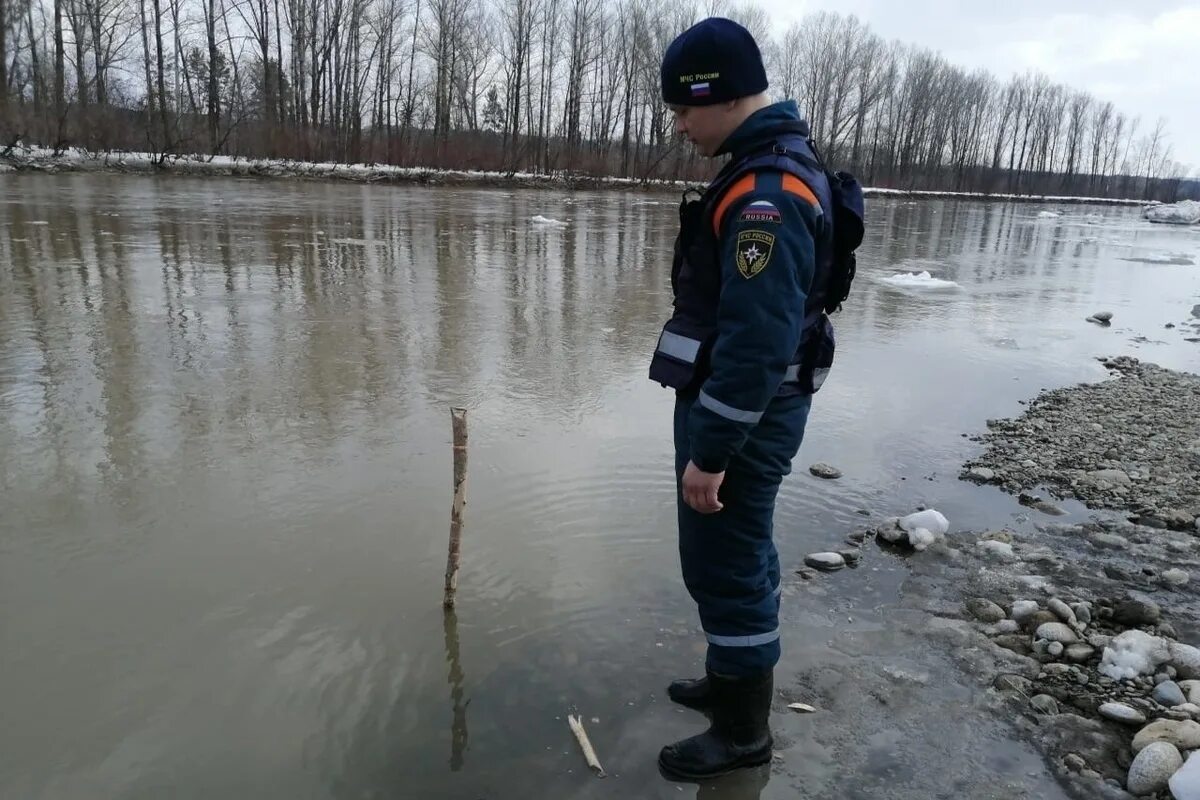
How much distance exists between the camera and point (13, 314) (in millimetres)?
7020

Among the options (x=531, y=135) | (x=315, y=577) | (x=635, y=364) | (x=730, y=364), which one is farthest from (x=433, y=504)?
(x=531, y=135)

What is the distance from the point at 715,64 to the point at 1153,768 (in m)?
2.29

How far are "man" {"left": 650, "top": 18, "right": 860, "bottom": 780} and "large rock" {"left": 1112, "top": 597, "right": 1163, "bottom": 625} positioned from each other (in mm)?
1664

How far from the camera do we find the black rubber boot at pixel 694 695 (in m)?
2.63

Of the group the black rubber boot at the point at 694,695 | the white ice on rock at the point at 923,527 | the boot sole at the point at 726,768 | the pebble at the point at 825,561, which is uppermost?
the white ice on rock at the point at 923,527

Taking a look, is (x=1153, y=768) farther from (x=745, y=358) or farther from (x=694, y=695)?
(x=745, y=358)

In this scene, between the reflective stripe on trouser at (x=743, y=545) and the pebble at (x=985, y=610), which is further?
the pebble at (x=985, y=610)

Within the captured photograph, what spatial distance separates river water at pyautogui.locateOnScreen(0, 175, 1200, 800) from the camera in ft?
7.82

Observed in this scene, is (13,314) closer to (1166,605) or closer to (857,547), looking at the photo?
(857,547)

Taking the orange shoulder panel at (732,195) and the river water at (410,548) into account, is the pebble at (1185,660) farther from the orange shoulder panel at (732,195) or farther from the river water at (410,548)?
the orange shoulder panel at (732,195)

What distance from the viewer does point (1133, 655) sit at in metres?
2.86

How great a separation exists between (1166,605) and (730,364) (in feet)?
8.70

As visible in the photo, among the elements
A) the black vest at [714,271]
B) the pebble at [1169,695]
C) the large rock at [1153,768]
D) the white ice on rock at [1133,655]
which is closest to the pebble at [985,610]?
the white ice on rock at [1133,655]

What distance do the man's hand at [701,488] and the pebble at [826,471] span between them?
265 cm
